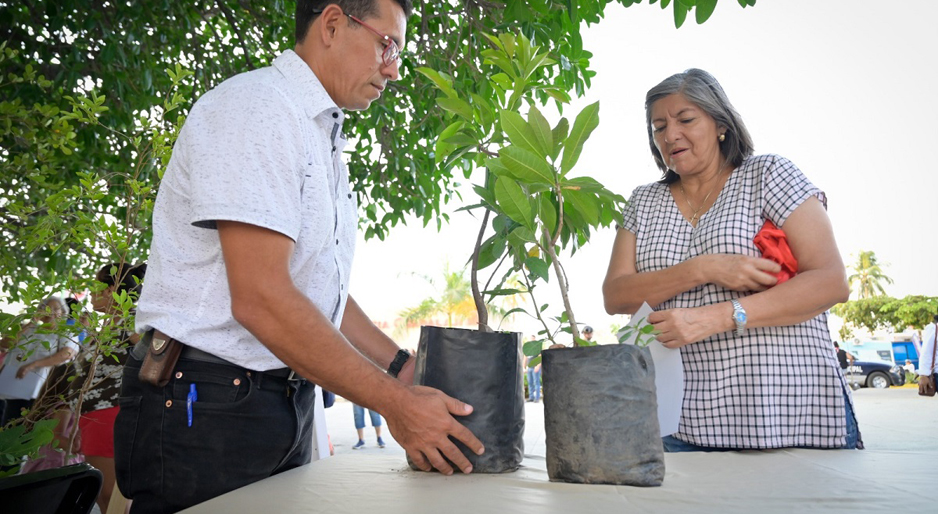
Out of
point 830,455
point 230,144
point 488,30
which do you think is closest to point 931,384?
point 488,30

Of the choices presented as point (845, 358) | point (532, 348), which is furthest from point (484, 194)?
point (845, 358)

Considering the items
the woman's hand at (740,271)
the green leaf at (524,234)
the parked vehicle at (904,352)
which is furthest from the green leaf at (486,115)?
the parked vehicle at (904,352)

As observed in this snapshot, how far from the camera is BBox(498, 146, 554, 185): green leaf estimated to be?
1.40 metres

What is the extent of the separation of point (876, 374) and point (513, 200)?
1030 inches

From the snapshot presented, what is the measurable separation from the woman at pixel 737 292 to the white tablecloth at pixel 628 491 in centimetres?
26

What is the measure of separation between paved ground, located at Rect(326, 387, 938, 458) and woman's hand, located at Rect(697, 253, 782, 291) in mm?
4919

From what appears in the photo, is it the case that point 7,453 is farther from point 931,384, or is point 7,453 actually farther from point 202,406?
point 931,384

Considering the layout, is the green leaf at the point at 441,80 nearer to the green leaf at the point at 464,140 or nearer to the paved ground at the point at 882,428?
the green leaf at the point at 464,140

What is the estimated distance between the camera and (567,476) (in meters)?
1.27

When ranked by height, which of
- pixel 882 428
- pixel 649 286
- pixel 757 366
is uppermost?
pixel 649 286

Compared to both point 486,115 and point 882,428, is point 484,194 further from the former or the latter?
point 882,428

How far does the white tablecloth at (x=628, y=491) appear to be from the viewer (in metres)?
1.07

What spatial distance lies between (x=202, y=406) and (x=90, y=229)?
153 cm

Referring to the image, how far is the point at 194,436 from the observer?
1.42 meters
